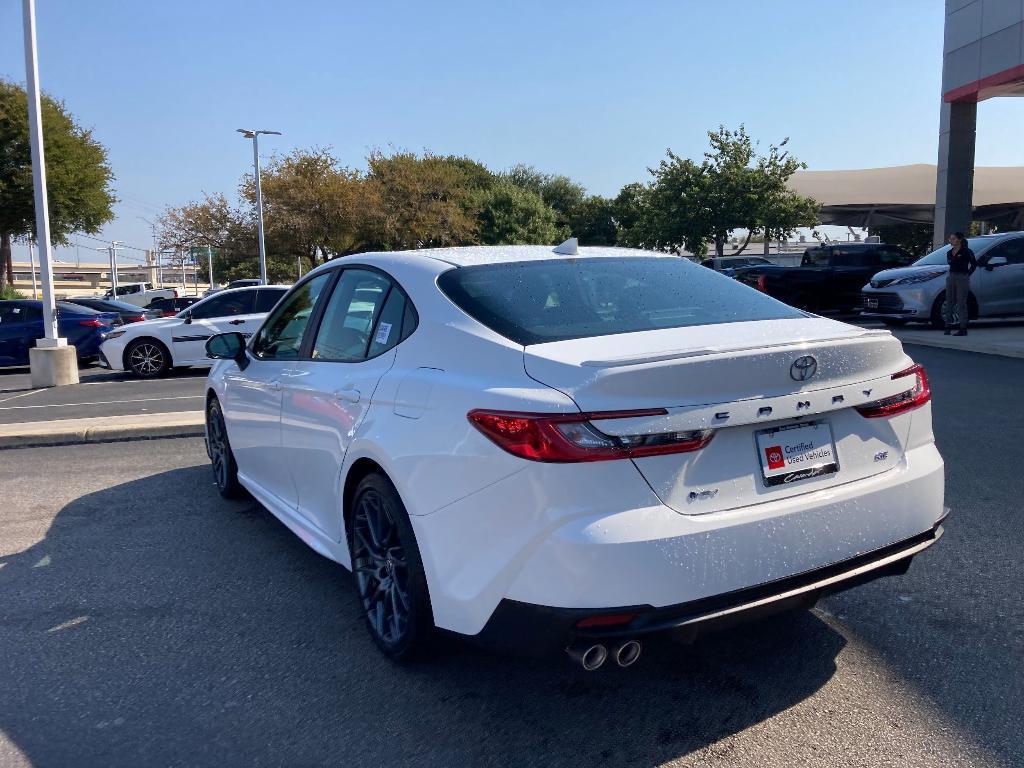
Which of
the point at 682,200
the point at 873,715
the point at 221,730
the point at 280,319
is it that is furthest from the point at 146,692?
the point at 682,200

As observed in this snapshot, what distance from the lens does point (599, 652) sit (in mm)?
2764

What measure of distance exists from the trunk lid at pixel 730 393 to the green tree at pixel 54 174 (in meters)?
36.7

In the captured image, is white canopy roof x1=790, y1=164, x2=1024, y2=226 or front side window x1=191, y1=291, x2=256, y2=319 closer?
front side window x1=191, y1=291, x2=256, y2=319

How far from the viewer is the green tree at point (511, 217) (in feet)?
211

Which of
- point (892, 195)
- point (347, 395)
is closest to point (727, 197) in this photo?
point (892, 195)

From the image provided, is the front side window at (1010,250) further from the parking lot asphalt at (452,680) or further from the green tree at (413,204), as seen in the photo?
the green tree at (413,204)

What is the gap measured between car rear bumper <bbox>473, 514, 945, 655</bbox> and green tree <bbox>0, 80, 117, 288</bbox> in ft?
121

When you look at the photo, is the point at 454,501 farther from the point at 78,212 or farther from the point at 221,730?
the point at 78,212

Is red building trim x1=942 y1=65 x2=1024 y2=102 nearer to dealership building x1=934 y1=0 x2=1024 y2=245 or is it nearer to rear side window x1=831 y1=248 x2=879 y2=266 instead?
dealership building x1=934 y1=0 x2=1024 y2=245

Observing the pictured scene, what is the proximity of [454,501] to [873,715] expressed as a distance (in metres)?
1.61

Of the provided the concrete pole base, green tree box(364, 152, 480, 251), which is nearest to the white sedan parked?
the concrete pole base

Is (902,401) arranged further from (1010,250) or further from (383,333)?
(1010,250)

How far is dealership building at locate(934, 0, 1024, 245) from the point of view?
64.4 feet

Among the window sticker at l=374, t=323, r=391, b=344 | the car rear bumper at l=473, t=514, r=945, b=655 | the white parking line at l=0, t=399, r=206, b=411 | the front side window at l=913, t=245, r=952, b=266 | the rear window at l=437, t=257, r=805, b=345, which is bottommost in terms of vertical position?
the white parking line at l=0, t=399, r=206, b=411
